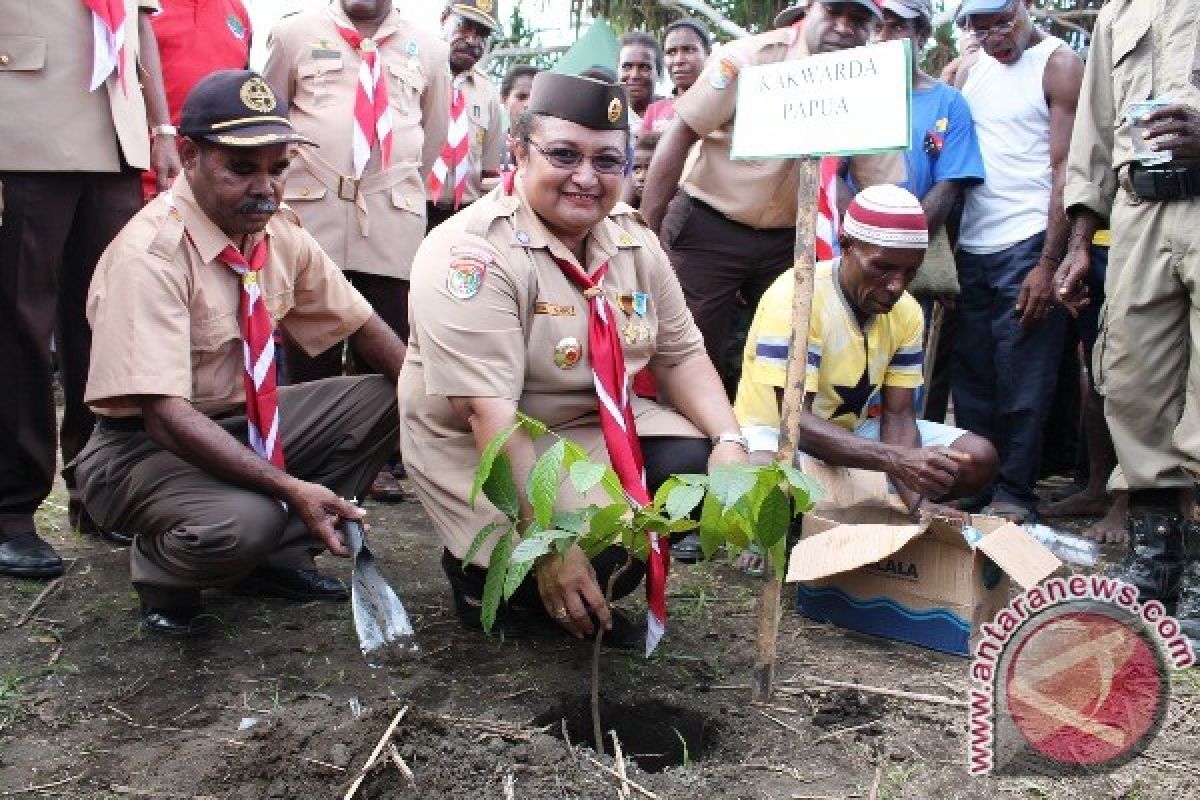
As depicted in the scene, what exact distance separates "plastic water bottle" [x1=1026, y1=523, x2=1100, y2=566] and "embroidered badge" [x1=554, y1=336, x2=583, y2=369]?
82.9 inches

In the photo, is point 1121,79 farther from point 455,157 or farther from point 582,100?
point 455,157

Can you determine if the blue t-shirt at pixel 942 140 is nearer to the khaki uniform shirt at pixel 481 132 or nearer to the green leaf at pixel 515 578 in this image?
the khaki uniform shirt at pixel 481 132

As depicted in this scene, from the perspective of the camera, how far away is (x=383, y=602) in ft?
10.7

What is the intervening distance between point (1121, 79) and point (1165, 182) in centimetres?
46

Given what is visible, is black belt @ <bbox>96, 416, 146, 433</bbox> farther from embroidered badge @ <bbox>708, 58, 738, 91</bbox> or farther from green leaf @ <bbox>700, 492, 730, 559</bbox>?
embroidered badge @ <bbox>708, 58, 738, 91</bbox>

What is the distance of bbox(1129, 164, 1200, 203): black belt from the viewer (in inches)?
143

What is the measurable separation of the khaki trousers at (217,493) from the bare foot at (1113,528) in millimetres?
2838

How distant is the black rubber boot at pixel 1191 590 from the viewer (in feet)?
11.4

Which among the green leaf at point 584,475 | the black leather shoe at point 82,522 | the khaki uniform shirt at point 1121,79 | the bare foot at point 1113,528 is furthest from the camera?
the bare foot at point 1113,528

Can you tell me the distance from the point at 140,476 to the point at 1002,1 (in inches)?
150

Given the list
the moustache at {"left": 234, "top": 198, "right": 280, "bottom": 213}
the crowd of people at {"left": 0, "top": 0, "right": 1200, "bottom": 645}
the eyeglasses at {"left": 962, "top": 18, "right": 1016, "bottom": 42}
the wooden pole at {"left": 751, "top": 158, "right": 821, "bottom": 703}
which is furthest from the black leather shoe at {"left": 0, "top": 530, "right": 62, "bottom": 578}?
the eyeglasses at {"left": 962, "top": 18, "right": 1016, "bottom": 42}

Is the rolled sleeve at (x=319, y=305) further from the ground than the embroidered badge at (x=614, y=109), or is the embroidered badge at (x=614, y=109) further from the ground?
the embroidered badge at (x=614, y=109)

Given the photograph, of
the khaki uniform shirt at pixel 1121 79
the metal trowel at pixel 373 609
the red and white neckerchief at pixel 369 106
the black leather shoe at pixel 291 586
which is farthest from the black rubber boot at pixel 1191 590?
the red and white neckerchief at pixel 369 106

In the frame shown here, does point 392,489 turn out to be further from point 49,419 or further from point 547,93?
point 547,93
